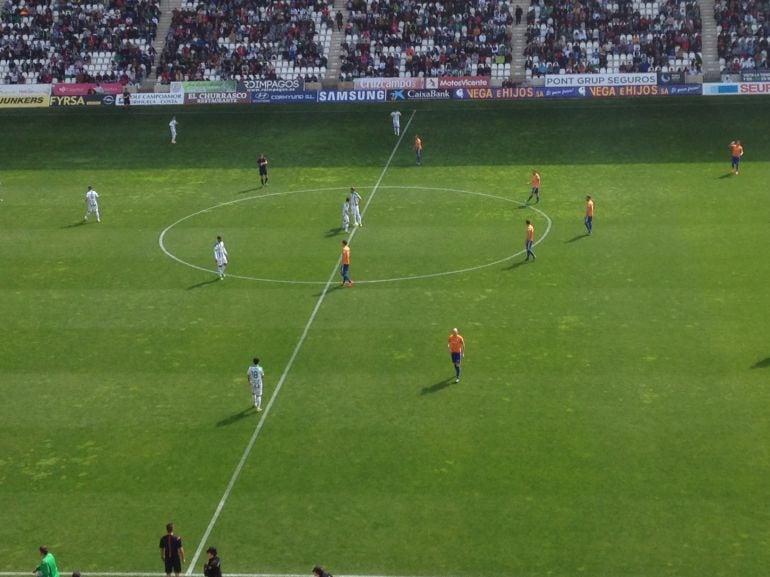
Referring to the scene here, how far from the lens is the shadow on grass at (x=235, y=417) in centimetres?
3256

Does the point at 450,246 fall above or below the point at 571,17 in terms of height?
below

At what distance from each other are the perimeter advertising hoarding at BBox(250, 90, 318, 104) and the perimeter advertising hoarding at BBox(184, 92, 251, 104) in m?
0.53

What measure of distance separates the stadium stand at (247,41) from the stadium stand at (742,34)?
25982mm

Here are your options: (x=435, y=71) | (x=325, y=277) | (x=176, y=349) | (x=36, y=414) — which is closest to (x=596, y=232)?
(x=325, y=277)

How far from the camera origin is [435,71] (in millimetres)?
77000

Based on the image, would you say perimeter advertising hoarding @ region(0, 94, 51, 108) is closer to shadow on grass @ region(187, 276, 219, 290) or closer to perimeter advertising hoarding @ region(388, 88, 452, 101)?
perimeter advertising hoarding @ region(388, 88, 452, 101)

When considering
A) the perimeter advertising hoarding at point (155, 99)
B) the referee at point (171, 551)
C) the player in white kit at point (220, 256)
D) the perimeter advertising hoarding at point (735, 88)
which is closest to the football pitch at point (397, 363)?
the player in white kit at point (220, 256)

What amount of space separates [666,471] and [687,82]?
49.5 meters

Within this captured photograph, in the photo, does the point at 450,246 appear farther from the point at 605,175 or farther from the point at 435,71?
the point at 435,71

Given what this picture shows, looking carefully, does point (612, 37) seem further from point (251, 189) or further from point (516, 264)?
point (516, 264)

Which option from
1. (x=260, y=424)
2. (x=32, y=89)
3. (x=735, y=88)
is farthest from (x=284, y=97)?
(x=260, y=424)

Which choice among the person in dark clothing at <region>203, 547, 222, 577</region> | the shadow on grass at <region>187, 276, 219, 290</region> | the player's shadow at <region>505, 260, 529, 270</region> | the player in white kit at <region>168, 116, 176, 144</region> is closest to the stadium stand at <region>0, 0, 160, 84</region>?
the player in white kit at <region>168, 116, 176, 144</region>

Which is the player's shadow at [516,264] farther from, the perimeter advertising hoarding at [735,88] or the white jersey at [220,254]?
the perimeter advertising hoarding at [735,88]

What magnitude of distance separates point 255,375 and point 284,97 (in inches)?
1828
